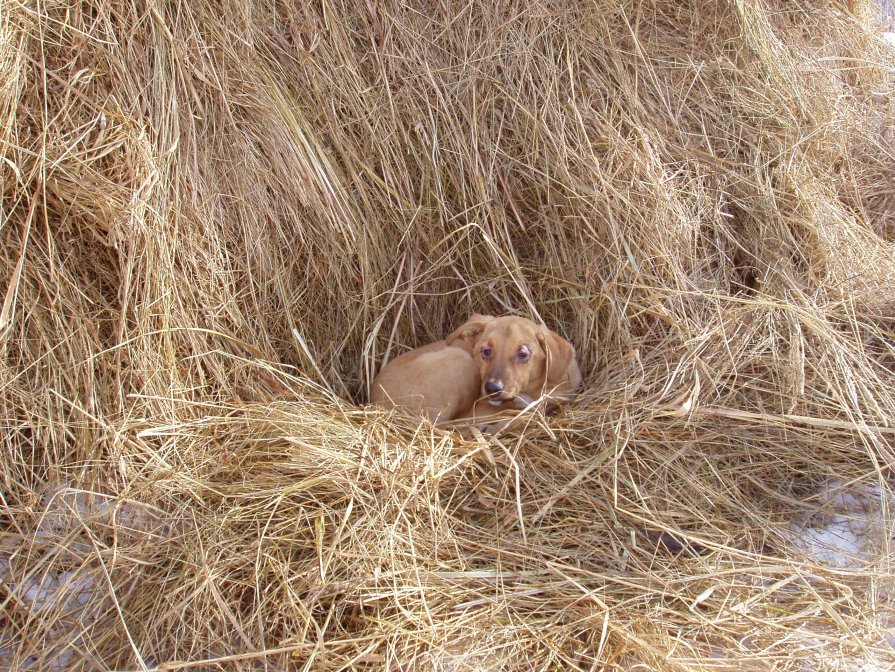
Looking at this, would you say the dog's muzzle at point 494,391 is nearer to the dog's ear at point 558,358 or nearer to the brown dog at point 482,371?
the brown dog at point 482,371

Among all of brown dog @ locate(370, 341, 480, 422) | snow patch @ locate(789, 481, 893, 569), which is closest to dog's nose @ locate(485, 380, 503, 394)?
brown dog @ locate(370, 341, 480, 422)

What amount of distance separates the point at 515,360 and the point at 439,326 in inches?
27.9

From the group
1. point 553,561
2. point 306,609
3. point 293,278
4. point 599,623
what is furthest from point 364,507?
point 293,278

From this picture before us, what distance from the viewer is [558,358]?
10.5 feet

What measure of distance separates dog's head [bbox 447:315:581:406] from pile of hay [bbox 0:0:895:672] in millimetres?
209

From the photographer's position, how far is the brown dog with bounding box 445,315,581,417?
3123 mm

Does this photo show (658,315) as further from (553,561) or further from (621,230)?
(553,561)

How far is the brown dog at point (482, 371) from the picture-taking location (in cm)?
309

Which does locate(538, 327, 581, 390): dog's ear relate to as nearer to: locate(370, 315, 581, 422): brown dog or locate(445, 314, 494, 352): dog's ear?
locate(370, 315, 581, 422): brown dog

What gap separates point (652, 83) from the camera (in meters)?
3.68

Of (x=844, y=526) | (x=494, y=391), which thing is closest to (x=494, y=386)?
(x=494, y=391)

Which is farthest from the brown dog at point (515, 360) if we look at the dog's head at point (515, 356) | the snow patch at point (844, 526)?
the snow patch at point (844, 526)

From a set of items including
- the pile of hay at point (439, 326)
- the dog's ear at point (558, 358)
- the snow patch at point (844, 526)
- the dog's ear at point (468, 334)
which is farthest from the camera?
the dog's ear at point (468, 334)

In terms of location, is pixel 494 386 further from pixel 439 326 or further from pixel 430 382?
pixel 439 326
